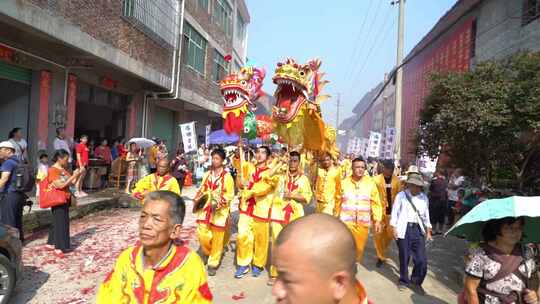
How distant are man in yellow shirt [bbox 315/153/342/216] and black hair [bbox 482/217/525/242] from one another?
11.6 ft

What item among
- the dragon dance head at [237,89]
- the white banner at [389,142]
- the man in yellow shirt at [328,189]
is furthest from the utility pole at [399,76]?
the dragon dance head at [237,89]

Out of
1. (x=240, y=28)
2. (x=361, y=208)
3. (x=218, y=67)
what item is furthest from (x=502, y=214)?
(x=240, y=28)

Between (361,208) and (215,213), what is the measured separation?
7.31 feet

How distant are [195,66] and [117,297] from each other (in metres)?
17.7

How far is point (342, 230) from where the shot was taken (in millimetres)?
1275

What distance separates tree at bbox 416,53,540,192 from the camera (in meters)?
5.23

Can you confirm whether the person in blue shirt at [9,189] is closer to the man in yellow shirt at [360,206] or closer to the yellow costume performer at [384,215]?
the man in yellow shirt at [360,206]

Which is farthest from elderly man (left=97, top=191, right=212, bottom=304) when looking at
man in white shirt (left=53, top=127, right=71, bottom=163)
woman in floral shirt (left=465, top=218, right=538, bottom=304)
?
man in white shirt (left=53, top=127, right=71, bottom=163)

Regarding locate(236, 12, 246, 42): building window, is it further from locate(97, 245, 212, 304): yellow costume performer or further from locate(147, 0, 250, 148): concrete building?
locate(97, 245, 212, 304): yellow costume performer

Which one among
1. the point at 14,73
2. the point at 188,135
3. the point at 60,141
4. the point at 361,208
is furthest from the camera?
the point at 188,135

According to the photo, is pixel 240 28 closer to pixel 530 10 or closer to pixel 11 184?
pixel 530 10

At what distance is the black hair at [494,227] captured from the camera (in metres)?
2.78

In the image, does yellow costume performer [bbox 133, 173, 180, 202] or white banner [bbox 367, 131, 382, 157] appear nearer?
yellow costume performer [bbox 133, 173, 180, 202]

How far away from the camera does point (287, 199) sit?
5.84 metres
